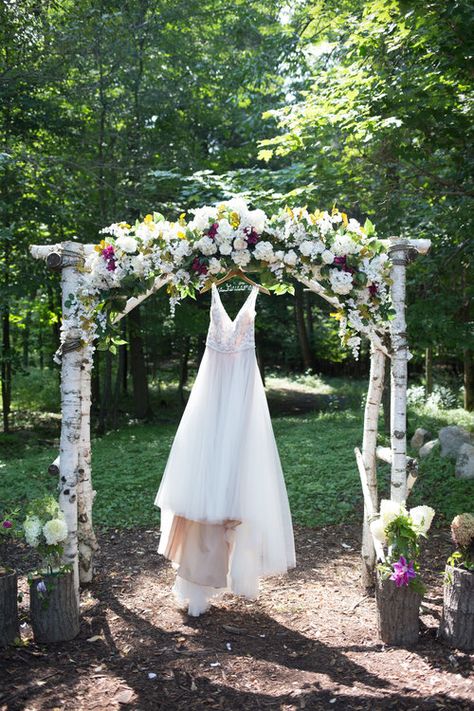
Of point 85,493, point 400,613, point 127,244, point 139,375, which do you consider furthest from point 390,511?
point 139,375

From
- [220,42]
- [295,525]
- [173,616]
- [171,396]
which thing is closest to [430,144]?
[295,525]

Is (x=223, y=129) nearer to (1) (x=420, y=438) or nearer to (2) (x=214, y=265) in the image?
(1) (x=420, y=438)

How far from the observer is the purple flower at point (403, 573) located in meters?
3.65

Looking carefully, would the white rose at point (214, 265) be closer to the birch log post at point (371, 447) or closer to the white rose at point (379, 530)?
the birch log post at point (371, 447)

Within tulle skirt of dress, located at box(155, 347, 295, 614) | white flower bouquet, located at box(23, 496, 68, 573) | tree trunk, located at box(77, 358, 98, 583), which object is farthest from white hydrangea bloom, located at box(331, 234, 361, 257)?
white flower bouquet, located at box(23, 496, 68, 573)

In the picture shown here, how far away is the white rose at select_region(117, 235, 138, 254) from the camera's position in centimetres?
389

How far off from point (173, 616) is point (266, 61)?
7.76 metres

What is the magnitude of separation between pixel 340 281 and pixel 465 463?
162 inches

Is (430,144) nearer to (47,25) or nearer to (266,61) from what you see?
(266,61)

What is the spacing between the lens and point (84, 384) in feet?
14.0

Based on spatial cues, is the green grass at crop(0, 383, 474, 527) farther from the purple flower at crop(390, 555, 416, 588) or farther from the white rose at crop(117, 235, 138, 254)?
the white rose at crop(117, 235, 138, 254)

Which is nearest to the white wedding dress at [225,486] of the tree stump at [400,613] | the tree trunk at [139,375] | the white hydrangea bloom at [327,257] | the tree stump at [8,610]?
the white hydrangea bloom at [327,257]

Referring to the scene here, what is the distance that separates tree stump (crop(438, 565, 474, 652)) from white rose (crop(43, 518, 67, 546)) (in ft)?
7.72

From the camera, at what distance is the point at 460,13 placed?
4.45 m
